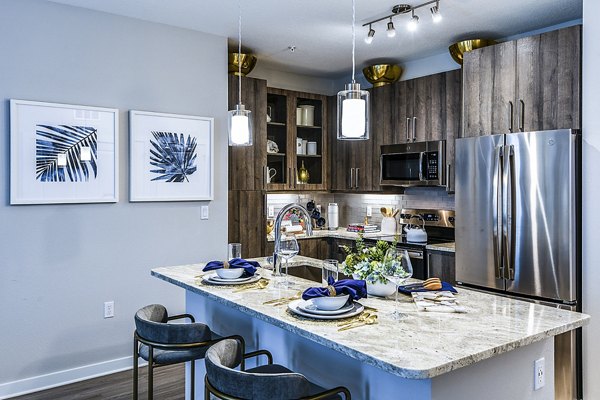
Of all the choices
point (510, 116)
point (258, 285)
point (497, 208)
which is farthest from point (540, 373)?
point (510, 116)

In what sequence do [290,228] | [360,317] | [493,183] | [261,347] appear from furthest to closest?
[290,228], [493,183], [261,347], [360,317]

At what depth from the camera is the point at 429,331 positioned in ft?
5.63

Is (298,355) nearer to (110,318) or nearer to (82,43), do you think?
(110,318)

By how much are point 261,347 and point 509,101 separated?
2.53m

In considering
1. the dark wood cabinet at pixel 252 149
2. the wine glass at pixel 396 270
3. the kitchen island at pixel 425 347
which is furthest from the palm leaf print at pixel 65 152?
the wine glass at pixel 396 270

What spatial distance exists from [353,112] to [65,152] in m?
2.26

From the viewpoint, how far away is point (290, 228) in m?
5.29

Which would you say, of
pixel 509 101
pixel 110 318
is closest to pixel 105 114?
pixel 110 318

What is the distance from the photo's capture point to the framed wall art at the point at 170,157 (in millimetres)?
3826

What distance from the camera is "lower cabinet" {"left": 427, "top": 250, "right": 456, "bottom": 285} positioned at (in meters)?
4.07

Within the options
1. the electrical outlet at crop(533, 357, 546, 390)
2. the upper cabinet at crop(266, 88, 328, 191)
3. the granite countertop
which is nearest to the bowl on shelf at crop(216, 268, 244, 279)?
the granite countertop

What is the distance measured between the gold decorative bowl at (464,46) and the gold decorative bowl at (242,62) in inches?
72.3

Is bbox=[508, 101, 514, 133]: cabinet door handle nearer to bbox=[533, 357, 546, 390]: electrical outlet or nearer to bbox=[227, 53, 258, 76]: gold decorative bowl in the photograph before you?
bbox=[533, 357, 546, 390]: electrical outlet

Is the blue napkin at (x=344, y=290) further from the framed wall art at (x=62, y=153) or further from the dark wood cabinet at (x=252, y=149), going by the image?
the dark wood cabinet at (x=252, y=149)
